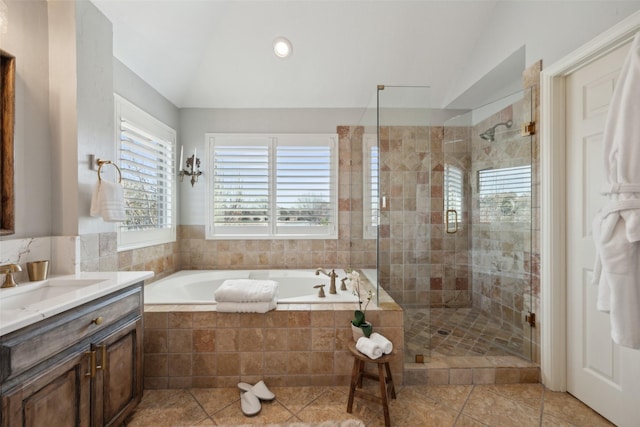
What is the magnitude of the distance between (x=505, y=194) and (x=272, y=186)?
2.26 metres

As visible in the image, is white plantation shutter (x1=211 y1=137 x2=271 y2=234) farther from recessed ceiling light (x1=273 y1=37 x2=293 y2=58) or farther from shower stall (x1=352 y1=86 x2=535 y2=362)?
shower stall (x1=352 y1=86 x2=535 y2=362)

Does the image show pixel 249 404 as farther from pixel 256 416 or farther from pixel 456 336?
pixel 456 336

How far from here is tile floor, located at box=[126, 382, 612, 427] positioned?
1.50 meters

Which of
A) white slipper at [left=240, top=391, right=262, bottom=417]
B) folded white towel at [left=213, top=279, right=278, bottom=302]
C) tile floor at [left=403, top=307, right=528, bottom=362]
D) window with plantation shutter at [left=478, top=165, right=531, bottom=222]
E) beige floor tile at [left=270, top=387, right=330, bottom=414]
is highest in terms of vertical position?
window with plantation shutter at [left=478, top=165, right=531, bottom=222]

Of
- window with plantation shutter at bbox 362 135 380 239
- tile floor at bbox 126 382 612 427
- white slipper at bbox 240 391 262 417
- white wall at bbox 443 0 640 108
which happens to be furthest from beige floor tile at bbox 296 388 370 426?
white wall at bbox 443 0 640 108

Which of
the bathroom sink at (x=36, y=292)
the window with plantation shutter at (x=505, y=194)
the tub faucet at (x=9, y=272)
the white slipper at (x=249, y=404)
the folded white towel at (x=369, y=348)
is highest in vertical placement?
the window with plantation shutter at (x=505, y=194)

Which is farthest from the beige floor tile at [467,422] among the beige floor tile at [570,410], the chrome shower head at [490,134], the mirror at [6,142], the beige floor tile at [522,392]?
the mirror at [6,142]

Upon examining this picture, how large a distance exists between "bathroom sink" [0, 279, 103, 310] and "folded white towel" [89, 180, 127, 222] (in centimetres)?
38

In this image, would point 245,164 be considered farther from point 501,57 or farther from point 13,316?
point 501,57

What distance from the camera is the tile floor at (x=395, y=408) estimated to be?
1.50m

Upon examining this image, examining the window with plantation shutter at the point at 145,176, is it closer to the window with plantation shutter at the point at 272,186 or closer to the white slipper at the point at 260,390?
the window with plantation shutter at the point at 272,186

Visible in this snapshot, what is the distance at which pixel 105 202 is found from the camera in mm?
1612

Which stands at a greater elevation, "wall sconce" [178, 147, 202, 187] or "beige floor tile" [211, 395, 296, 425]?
"wall sconce" [178, 147, 202, 187]

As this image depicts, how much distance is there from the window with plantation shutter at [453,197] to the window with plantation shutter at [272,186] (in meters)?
1.15
